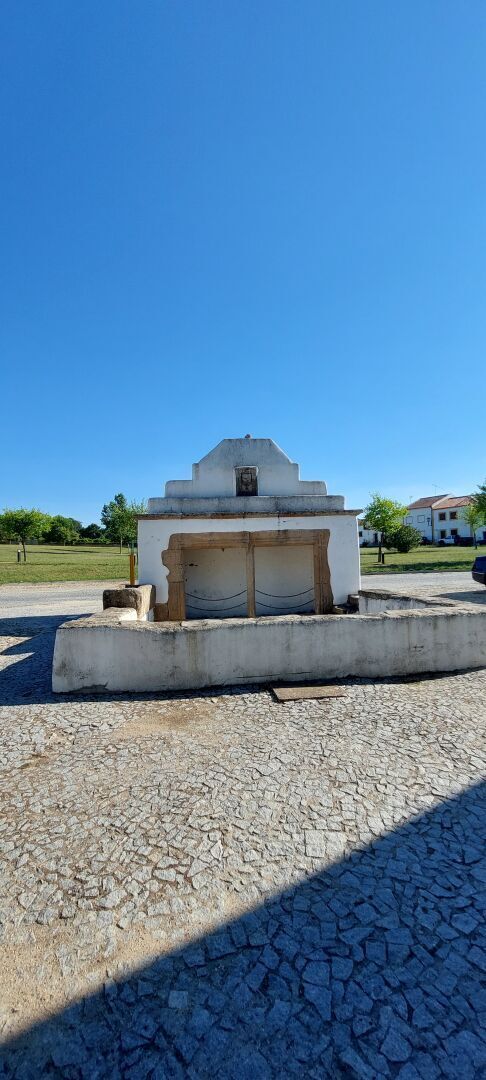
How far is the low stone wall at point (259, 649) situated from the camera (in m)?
6.07

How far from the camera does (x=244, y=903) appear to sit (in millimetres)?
2592

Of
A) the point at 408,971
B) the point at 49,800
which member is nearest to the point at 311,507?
the point at 49,800

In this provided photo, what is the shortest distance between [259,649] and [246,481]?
655cm

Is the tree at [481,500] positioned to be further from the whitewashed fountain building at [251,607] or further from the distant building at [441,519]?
the distant building at [441,519]

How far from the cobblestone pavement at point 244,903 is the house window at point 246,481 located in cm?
796

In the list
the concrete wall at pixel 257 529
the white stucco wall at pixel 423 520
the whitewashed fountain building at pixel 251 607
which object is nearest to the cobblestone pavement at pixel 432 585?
the concrete wall at pixel 257 529

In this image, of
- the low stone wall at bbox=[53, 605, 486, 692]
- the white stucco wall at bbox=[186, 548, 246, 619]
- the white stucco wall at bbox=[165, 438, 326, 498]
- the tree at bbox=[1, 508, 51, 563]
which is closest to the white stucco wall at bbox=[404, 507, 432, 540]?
the tree at bbox=[1, 508, 51, 563]

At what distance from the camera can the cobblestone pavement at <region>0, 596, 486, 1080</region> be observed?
1.88 metres

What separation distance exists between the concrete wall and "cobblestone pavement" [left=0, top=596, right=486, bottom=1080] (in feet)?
20.4

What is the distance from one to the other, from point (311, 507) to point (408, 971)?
10.1m

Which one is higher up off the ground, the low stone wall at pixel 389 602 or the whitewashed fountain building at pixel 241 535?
the whitewashed fountain building at pixel 241 535

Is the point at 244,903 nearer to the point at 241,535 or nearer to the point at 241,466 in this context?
the point at 241,535

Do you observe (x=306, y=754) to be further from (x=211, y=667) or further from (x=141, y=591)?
(x=141, y=591)

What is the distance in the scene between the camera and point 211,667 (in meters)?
6.23
